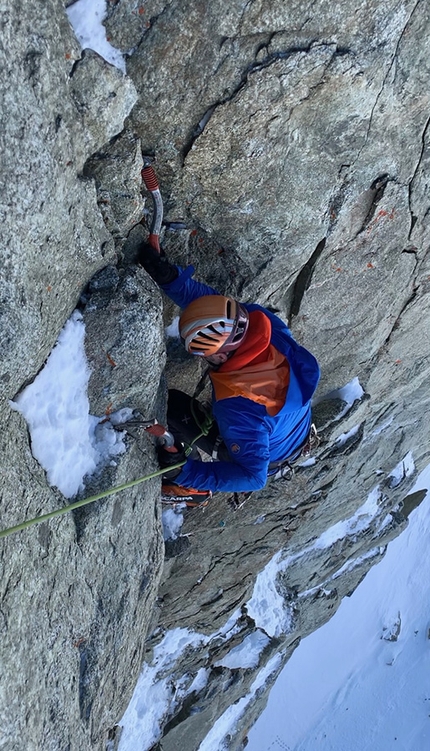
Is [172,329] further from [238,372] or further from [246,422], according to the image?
[246,422]

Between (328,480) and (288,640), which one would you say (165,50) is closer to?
(328,480)

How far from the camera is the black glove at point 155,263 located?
191 inches

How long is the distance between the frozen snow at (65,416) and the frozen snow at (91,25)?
178cm

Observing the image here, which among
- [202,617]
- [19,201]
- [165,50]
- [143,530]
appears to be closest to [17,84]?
[19,201]

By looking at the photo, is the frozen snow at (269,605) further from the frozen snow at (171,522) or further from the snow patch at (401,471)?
the frozen snow at (171,522)

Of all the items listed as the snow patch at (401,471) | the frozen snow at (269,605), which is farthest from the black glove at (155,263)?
the snow patch at (401,471)

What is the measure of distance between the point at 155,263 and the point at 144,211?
43 cm

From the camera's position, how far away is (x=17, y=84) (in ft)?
10.4

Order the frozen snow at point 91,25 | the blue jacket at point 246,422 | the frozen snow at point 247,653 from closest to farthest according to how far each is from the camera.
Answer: the frozen snow at point 91,25 → the blue jacket at point 246,422 → the frozen snow at point 247,653

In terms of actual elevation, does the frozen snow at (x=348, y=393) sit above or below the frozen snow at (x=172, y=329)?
below

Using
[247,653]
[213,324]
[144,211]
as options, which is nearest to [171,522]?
[213,324]

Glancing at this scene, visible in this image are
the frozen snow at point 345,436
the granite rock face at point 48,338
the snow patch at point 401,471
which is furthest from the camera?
the snow patch at point 401,471

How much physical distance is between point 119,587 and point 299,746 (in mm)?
14640

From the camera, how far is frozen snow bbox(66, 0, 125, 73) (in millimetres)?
3760
